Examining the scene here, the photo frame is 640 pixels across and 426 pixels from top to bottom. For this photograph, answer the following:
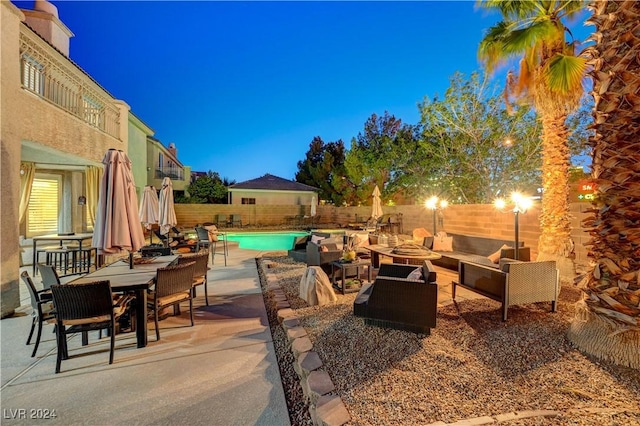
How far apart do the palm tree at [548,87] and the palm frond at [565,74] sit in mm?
52

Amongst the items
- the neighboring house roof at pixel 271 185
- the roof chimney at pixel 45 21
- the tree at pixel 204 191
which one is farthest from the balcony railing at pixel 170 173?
the roof chimney at pixel 45 21

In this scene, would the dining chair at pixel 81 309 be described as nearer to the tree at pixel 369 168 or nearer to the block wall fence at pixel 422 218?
the block wall fence at pixel 422 218

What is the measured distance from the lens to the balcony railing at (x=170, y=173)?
64.6 ft

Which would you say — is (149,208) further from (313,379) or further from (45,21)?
(45,21)

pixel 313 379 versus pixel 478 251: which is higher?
pixel 478 251

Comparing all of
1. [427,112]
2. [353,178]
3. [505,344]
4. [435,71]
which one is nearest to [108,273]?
[505,344]

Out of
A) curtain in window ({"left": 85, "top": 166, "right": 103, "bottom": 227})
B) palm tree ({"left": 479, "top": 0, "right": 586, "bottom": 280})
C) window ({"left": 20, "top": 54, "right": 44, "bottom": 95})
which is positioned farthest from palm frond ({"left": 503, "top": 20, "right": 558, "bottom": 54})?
curtain in window ({"left": 85, "top": 166, "right": 103, "bottom": 227})

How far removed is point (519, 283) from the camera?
3975mm

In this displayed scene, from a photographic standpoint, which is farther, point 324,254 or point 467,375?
point 324,254

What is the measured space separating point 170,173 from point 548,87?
74.3 ft

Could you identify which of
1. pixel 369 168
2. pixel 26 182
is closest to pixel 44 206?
pixel 26 182

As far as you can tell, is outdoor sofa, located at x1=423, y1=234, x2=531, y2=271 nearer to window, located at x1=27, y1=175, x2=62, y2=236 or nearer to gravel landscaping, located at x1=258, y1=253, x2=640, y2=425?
gravel landscaping, located at x1=258, y1=253, x2=640, y2=425

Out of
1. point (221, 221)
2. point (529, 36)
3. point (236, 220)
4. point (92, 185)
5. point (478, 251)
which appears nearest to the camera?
point (529, 36)

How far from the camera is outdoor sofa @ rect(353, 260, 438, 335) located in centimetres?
335
